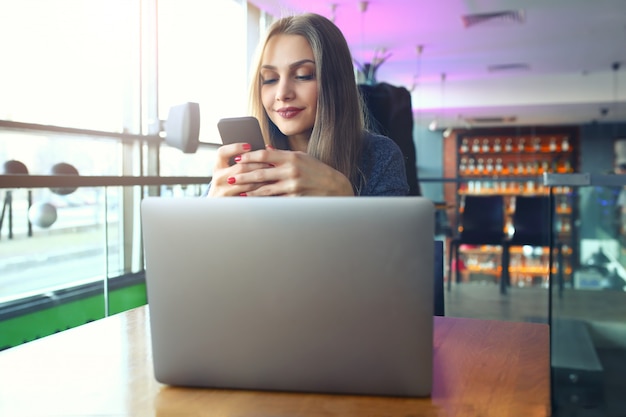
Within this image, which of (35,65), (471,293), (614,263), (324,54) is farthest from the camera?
(471,293)

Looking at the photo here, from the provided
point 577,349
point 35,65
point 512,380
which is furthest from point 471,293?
point 512,380

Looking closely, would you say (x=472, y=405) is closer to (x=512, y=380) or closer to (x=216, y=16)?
(x=512, y=380)

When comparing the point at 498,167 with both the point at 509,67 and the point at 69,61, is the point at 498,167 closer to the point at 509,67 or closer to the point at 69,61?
the point at 509,67

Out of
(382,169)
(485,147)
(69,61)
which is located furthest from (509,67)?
(382,169)

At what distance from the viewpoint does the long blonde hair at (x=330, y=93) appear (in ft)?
4.15

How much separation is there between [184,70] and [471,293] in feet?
9.62

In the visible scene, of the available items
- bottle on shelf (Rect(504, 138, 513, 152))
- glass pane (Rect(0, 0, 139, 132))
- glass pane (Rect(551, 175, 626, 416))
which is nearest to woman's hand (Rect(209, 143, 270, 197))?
glass pane (Rect(0, 0, 139, 132))

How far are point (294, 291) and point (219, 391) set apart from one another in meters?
0.15

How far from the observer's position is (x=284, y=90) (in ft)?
4.09

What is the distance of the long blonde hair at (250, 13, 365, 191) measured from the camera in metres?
1.26

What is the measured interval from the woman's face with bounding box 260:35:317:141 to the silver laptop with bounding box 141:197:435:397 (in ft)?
2.23

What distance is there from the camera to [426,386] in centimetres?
61

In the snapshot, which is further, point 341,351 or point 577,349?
point 577,349

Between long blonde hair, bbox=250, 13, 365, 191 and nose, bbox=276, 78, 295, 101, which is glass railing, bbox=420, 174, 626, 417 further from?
nose, bbox=276, 78, 295, 101
